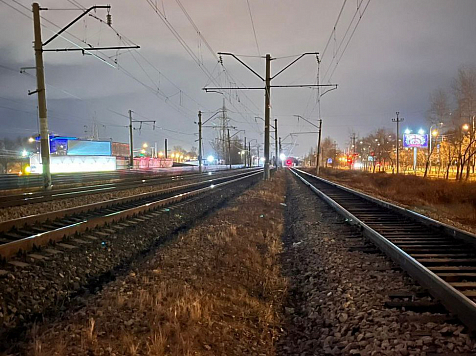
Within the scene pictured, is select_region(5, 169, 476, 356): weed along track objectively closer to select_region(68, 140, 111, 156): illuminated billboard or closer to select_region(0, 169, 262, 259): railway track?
select_region(0, 169, 262, 259): railway track

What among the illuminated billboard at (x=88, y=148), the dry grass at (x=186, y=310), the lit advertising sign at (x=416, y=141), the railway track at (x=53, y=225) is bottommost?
the dry grass at (x=186, y=310)

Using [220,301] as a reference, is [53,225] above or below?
above

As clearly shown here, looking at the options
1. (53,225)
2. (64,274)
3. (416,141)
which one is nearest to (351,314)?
(64,274)

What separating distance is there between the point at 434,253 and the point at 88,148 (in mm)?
69200

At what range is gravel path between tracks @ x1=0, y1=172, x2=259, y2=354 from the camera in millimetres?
5594

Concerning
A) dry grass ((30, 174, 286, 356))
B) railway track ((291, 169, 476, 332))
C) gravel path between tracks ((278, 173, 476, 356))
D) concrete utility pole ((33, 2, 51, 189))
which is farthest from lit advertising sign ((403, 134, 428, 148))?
dry grass ((30, 174, 286, 356))

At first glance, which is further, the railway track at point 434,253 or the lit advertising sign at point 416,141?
the lit advertising sign at point 416,141

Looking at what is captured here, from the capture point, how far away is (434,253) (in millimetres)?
8266

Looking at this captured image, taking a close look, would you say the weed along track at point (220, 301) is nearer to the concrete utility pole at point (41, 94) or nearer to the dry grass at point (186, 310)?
the dry grass at point (186, 310)

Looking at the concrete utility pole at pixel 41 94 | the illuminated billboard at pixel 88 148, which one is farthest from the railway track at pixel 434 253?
the illuminated billboard at pixel 88 148

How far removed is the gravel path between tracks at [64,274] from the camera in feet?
18.4

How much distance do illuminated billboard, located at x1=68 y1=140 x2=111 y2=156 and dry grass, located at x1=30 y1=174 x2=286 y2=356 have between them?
64.0 m

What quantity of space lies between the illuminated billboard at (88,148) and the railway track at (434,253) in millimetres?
63291

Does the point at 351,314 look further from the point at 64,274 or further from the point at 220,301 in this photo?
the point at 64,274
